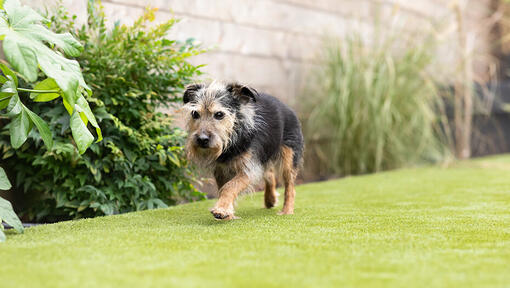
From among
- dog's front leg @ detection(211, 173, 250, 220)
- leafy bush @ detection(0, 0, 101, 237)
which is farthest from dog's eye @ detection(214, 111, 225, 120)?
leafy bush @ detection(0, 0, 101, 237)

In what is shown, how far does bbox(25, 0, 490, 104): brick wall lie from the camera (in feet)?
16.4

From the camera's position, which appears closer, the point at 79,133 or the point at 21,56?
the point at 21,56

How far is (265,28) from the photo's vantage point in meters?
6.09

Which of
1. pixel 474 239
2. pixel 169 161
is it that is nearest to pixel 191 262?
pixel 474 239

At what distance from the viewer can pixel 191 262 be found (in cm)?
212

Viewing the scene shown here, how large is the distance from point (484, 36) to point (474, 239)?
8.82 meters

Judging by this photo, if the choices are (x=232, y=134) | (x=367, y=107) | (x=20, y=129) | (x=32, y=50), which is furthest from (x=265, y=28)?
(x=32, y=50)

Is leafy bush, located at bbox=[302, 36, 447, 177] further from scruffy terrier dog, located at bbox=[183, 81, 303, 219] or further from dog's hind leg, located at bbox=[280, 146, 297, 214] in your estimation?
scruffy terrier dog, located at bbox=[183, 81, 303, 219]

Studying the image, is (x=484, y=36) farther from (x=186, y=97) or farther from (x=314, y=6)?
(x=186, y=97)

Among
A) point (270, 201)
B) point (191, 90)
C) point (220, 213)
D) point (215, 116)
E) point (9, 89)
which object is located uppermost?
point (9, 89)

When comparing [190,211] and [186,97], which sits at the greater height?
[186,97]

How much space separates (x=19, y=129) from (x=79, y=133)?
0.34 m

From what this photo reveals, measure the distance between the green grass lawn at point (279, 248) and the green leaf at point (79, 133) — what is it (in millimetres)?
418

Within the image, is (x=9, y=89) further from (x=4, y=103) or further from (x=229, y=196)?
(x=229, y=196)
